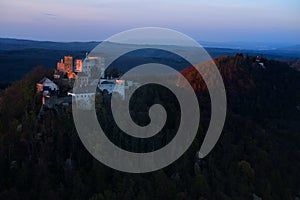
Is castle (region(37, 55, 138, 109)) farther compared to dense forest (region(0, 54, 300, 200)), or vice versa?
castle (region(37, 55, 138, 109))

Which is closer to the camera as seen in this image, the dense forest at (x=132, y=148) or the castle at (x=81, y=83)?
the dense forest at (x=132, y=148)

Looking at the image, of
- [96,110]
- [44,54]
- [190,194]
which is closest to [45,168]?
[96,110]

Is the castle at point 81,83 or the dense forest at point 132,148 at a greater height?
the castle at point 81,83

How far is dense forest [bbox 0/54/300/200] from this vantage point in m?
19.2

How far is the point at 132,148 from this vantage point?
73.8 feet

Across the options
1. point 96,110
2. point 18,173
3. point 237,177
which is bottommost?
point 237,177

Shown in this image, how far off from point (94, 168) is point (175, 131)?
6394 millimetres

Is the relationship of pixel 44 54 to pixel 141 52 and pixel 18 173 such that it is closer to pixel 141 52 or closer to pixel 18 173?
pixel 141 52

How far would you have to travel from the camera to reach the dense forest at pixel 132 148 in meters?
19.2

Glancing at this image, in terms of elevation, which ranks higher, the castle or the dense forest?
the castle

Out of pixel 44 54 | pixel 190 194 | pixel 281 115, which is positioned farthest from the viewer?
pixel 44 54

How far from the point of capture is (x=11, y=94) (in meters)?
25.4

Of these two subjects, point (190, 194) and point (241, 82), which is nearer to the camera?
point (190, 194)

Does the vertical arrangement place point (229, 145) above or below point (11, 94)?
below
